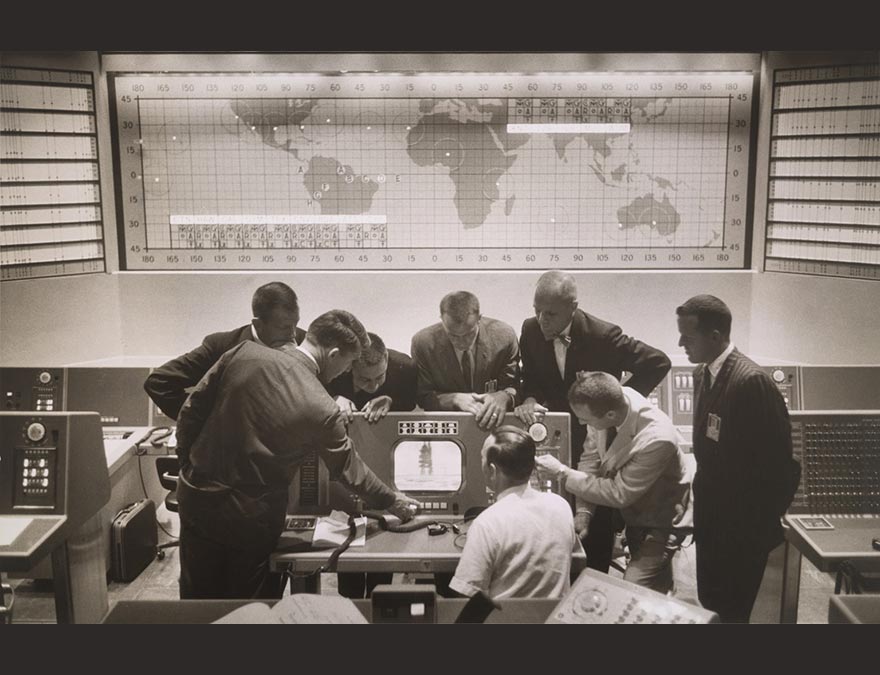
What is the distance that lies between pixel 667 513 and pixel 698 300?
92 cm

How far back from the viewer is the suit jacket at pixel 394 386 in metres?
3.86

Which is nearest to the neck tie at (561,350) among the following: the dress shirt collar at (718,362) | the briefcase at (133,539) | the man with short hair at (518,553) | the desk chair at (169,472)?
the dress shirt collar at (718,362)

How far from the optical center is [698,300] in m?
3.36

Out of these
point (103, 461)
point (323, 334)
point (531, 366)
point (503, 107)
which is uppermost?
point (503, 107)

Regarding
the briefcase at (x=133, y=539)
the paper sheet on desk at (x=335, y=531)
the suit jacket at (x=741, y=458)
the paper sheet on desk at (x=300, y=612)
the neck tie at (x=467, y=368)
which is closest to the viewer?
the paper sheet on desk at (x=300, y=612)

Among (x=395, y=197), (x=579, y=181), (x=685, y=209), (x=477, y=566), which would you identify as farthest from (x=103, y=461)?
(x=685, y=209)

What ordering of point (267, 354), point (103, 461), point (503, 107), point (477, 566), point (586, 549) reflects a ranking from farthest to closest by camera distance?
point (503, 107) < point (586, 549) < point (103, 461) < point (267, 354) < point (477, 566)

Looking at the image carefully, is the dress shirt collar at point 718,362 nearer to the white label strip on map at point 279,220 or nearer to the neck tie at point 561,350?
the neck tie at point 561,350

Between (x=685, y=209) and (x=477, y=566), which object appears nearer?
(x=477, y=566)

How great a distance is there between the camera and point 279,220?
14.8 ft

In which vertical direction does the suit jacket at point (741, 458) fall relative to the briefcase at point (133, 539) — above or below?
above

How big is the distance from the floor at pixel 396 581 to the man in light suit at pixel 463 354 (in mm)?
970

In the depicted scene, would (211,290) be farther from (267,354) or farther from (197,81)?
(267,354)

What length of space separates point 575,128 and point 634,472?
1.94 metres
